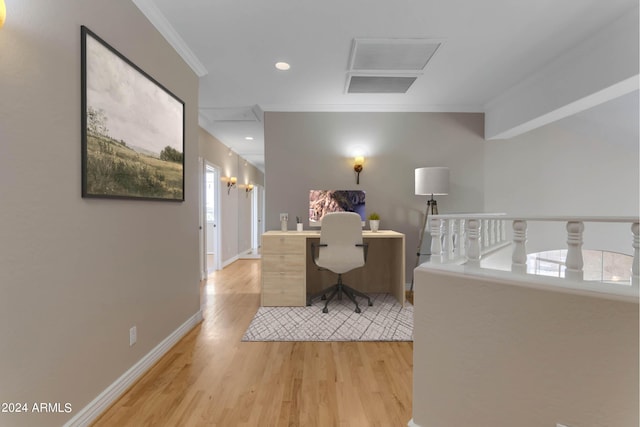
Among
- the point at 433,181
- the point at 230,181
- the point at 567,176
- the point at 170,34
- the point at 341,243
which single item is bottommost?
the point at 341,243

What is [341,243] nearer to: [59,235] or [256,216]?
[59,235]

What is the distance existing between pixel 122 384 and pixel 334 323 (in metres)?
1.69

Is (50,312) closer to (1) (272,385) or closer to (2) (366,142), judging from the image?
(1) (272,385)

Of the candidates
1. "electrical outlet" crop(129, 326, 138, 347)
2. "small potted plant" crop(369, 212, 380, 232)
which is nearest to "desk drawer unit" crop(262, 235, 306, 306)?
"small potted plant" crop(369, 212, 380, 232)

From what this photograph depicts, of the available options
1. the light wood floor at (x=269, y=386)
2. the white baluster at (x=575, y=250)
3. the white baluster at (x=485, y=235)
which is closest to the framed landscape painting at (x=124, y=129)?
the light wood floor at (x=269, y=386)

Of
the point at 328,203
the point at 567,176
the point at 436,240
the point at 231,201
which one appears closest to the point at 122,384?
the point at 436,240

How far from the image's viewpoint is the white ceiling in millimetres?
1948

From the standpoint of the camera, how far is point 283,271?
3.21 m

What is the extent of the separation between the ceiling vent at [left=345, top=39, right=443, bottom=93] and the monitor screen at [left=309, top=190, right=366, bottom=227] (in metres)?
1.25

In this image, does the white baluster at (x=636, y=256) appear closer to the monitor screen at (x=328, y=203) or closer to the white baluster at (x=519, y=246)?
the white baluster at (x=519, y=246)

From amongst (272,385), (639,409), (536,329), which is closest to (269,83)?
(272,385)

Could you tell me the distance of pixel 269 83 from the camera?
3.10 metres

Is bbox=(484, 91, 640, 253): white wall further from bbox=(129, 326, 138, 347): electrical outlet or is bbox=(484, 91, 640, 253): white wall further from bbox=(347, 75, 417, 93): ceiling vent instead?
bbox=(129, 326, 138, 347): electrical outlet

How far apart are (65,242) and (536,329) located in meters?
2.06
